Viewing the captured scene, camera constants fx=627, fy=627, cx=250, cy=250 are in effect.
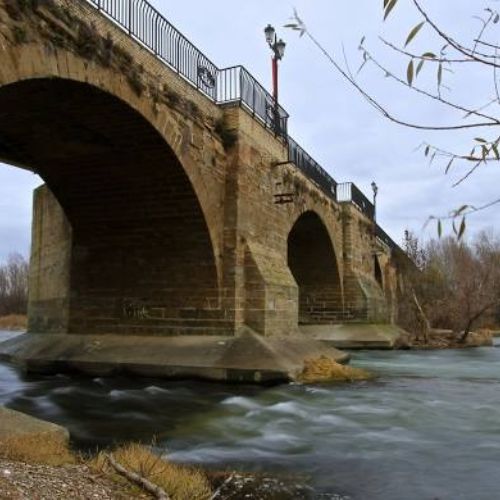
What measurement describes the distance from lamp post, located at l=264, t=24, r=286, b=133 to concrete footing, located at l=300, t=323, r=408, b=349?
982cm

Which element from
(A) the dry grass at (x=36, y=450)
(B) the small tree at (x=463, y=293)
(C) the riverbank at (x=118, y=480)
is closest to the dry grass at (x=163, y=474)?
(C) the riverbank at (x=118, y=480)

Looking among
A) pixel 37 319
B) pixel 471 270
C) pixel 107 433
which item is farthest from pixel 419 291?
pixel 107 433

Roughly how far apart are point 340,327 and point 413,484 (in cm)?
2045

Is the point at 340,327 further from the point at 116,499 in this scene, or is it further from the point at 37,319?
the point at 116,499

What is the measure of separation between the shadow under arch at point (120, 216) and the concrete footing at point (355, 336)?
437 inches

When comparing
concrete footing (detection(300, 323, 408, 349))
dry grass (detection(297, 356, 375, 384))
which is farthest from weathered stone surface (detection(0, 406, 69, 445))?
concrete footing (detection(300, 323, 408, 349))

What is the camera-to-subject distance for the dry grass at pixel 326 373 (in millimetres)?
12859

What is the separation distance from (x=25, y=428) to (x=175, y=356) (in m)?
7.68

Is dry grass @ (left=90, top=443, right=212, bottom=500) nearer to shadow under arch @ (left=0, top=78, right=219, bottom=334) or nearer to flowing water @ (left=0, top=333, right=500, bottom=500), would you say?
flowing water @ (left=0, top=333, right=500, bottom=500)

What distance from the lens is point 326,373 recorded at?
516 inches

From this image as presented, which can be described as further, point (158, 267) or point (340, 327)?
point (340, 327)

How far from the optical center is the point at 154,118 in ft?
37.5

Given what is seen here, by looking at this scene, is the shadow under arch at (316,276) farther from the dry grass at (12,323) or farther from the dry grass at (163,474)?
the dry grass at (12,323)

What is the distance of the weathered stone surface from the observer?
209 inches
